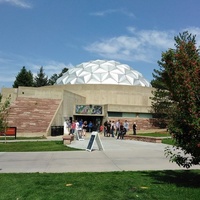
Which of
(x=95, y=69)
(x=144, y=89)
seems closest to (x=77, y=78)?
(x=95, y=69)

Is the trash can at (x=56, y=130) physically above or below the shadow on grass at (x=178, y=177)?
above

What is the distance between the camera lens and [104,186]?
6.22m

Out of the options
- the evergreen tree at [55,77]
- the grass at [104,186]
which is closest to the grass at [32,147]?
the grass at [104,186]

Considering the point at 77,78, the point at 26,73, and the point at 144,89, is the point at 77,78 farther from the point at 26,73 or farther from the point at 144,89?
the point at 26,73

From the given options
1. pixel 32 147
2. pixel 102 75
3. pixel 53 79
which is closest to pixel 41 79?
pixel 53 79

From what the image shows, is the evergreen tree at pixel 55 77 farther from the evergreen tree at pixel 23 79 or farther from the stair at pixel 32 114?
the stair at pixel 32 114

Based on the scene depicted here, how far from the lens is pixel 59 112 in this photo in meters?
33.5

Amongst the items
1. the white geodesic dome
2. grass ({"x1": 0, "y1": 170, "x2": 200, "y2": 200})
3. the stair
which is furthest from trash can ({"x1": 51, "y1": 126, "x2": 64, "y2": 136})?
the white geodesic dome

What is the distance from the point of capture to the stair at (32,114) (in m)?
28.7

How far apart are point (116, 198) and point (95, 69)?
2084 inches

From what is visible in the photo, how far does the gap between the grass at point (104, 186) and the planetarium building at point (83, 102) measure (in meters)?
20.8

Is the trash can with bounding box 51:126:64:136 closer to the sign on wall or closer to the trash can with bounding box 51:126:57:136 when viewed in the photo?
the trash can with bounding box 51:126:57:136

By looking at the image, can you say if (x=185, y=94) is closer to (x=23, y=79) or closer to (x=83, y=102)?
(x=83, y=102)

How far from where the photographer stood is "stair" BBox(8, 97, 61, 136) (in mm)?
28719
